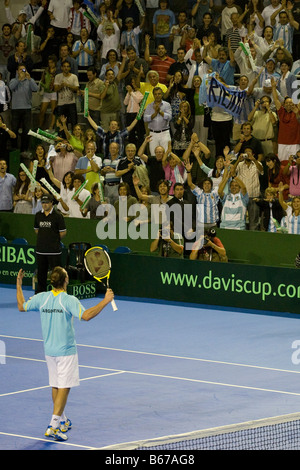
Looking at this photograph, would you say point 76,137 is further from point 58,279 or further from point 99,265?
point 58,279

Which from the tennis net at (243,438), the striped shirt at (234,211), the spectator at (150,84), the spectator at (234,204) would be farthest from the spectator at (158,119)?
the tennis net at (243,438)

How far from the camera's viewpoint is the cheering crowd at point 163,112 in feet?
64.7

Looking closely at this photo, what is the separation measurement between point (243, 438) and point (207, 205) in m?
10.2

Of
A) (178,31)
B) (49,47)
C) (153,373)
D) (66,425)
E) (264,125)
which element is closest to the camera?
(66,425)

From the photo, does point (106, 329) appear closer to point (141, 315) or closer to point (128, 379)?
point (141, 315)

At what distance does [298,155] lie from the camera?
62.6 ft

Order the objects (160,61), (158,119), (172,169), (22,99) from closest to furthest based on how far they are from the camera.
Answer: (172,169), (158,119), (160,61), (22,99)

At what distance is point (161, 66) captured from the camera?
22938mm

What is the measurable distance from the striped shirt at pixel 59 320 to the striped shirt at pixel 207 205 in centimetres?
910

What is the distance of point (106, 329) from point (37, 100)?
34.9 feet

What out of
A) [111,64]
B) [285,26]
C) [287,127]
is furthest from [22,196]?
[285,26]

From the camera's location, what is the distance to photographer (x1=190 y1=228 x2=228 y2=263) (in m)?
19.0
